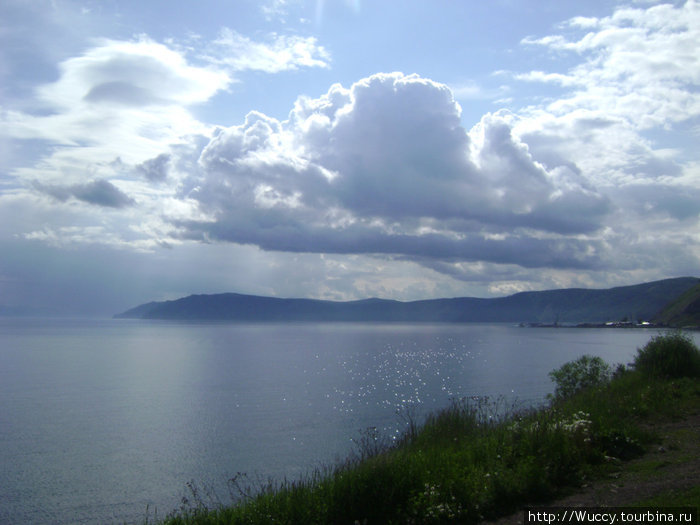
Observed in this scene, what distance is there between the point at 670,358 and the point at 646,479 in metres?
15.8

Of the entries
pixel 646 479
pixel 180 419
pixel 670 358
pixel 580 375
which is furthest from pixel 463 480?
pixel 180 419

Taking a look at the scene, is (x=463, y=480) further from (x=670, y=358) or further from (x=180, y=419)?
(x=180, y=419)

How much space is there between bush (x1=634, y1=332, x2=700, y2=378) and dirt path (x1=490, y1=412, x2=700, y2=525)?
11.1 m

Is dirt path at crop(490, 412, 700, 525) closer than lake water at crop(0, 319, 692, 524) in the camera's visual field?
Yes

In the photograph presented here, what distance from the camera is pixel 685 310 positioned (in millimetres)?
192250

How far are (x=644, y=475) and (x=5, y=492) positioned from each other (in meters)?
22.3

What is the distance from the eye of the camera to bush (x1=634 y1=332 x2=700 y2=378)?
948 inches

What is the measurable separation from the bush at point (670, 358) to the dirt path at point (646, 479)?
11.1 meters

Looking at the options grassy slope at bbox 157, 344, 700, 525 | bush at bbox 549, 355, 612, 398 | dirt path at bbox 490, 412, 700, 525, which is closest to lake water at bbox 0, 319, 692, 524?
grassy slope at bbox 157, 344, 700, 525

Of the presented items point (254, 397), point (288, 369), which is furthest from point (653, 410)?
point (288, 369)

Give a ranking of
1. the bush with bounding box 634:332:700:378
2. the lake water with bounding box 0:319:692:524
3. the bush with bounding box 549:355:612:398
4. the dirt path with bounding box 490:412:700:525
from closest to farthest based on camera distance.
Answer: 1. the dirt path with bounding box 490:412:700:525
2. the lake water with bounding box 0:319:692:524
3. the bush with bounding box 634:332:700:378
4. the bush with bounding box 549:355:612:398

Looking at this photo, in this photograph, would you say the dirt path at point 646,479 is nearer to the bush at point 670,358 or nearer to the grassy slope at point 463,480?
the grassy slope at point 463,480

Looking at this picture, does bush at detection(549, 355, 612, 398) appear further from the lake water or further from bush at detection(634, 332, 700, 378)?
the lake water

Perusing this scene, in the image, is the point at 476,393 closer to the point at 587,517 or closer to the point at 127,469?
the point at 127,469
